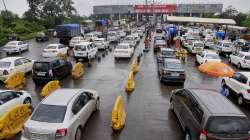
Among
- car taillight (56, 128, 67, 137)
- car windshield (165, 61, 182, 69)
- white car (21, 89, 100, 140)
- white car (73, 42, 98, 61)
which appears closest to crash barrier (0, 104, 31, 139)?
white car (21, 89, 100, 140)

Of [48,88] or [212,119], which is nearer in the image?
[212,119]

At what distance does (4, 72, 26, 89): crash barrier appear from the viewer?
16.7 m

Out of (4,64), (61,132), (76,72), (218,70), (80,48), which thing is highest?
(80,48)

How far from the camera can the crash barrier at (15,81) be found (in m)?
16.7

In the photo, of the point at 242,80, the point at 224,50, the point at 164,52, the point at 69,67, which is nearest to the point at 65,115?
the point at 242,80

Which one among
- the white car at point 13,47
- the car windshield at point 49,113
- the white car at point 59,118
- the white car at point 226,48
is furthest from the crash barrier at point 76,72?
the white car at point 226,48

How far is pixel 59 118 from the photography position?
892 cm

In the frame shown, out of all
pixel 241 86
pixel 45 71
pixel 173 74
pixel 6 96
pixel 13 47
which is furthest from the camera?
pixel 13 47

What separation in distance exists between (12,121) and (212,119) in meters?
7.58

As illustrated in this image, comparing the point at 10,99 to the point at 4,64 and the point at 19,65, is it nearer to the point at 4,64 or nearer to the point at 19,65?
the point at 4,64

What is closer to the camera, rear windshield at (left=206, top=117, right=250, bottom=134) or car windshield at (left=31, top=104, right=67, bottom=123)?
rear windshield at (left=206, top=117, right=250, bottom=134)

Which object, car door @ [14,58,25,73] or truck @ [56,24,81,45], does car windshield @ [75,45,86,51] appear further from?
truck @ [56,24,81,45]

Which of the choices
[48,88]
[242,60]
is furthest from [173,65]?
[242,60]

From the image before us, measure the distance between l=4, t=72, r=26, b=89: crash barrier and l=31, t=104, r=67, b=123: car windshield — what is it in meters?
8.38
